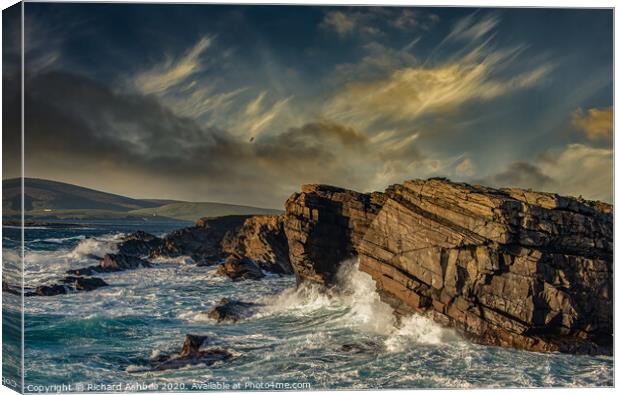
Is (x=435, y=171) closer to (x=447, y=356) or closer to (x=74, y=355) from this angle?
(x=447, y=356)

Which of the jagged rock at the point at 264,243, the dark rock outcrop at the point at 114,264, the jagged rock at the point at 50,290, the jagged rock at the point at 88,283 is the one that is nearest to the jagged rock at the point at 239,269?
the jagged rock at the point at 264,243

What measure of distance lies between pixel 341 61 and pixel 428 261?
6.70 metres

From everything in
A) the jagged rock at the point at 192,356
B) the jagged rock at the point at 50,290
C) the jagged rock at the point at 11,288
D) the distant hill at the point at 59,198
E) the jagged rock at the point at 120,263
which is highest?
the distant hill at the point at 59,198

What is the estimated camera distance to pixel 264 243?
2883 centimetres

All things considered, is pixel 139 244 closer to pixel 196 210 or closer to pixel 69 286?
pixel 196 210

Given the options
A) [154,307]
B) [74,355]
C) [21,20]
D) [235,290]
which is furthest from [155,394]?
[21,20]

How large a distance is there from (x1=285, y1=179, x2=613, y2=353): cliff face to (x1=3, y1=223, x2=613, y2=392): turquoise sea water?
24.7 inches

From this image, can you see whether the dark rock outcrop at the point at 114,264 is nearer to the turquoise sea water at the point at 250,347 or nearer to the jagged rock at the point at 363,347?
the turquoise sea water at the point at 250,347

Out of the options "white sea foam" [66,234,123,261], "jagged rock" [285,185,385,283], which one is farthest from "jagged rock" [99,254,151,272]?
"jagged rock" [285,185,385,283]

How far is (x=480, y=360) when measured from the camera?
17719 mm

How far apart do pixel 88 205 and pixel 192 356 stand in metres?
8.32

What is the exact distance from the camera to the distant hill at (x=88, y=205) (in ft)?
55.7

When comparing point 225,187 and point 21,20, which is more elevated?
point 21,20

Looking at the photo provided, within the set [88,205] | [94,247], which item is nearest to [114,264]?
[94,247]
